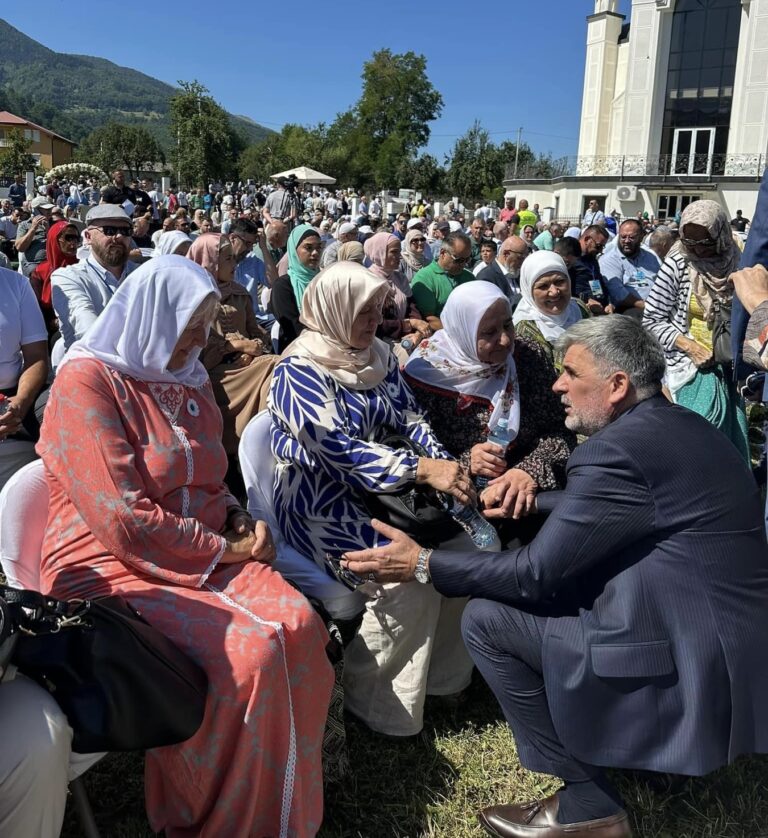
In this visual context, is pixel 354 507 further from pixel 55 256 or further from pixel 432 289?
pixel 55 256

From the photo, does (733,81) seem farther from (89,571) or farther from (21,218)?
(89,571)

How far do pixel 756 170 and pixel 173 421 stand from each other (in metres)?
38.2

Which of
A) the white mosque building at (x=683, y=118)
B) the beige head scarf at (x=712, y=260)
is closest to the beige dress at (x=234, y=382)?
the beige head scarf at (x=712, y=260)

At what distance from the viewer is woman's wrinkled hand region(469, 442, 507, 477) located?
302cm

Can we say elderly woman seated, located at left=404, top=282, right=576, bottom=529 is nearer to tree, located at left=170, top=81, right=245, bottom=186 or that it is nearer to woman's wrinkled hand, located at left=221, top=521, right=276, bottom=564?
woman's wrinkled hand, located at left=221, top=521, right=276, bottom=564

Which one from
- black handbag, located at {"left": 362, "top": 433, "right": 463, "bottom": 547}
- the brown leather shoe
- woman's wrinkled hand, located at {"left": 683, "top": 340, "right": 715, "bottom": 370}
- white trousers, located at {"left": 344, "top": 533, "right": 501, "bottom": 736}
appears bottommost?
the brown leather shoe

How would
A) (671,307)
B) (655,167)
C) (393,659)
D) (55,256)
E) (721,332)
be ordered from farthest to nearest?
(655,167), (55,256), (671,307), (721,332), (393,659)

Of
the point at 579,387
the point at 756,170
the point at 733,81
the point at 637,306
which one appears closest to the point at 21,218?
the point at 637,306

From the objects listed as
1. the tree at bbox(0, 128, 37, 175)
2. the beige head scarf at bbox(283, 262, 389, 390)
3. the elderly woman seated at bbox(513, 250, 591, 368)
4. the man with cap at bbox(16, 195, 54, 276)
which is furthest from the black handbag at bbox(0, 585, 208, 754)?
the tree at bbox(0, 128, 37, 175)

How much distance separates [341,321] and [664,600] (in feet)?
4.82

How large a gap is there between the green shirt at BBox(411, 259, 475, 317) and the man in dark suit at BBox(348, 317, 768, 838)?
4248 millimetres

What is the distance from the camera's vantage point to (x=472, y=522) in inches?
109

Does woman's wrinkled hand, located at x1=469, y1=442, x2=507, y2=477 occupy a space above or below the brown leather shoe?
above

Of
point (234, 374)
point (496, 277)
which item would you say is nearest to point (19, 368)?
point (234, 374)
